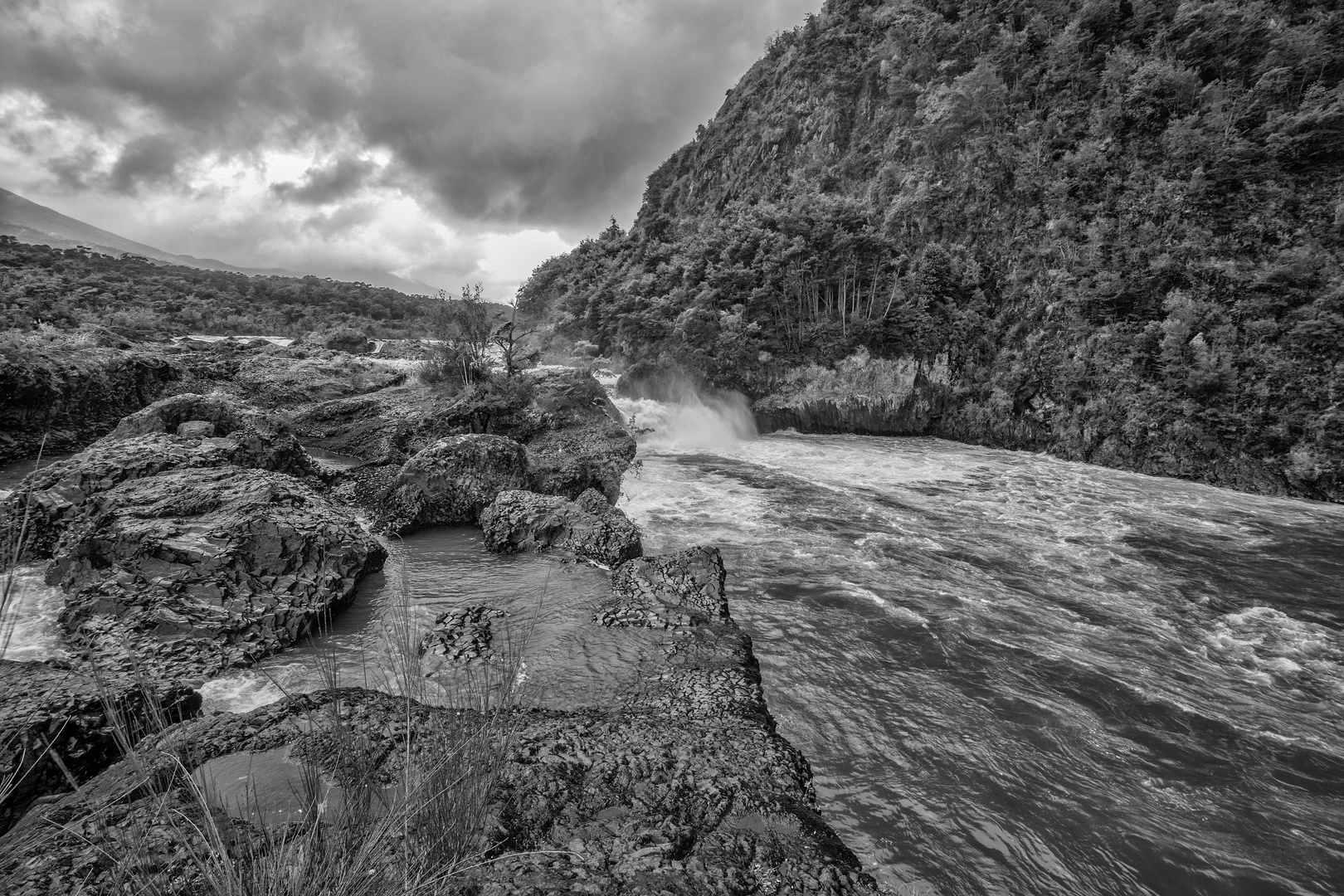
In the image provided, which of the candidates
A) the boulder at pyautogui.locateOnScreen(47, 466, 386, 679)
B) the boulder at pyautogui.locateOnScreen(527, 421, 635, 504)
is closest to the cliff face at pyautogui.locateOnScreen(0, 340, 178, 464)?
the boulder at pyautogui.locateOnScreen(47, 466, 386, 679)

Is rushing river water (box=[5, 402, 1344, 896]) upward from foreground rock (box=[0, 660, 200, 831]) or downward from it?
downward

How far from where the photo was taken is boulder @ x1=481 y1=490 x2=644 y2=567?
7.74 m

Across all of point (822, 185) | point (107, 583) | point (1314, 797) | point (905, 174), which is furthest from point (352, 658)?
point (822, 185)

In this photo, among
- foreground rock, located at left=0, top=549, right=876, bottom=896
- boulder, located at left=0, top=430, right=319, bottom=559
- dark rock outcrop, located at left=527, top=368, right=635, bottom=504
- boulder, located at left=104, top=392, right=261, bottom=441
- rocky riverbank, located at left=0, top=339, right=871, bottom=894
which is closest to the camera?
foreground rock, located at left=0, top=549, right=876, bottom=896

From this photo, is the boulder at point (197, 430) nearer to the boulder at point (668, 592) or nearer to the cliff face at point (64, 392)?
the cliff face at point (64, 392)

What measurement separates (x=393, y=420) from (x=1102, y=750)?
52.4ft

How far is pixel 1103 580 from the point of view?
832 cm

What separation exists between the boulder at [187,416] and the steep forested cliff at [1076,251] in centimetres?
1526

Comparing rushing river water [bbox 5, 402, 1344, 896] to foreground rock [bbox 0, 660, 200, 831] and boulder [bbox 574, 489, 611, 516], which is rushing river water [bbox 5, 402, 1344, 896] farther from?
boulder [bbox 574, 489, 611, 516]

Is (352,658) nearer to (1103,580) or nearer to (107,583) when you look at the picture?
(107,583)

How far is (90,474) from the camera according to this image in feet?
22.7

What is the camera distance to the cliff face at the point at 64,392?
10.6 meters

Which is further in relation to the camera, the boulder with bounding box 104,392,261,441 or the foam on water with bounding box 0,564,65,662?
the boulder with bounding box 104,392,261,441

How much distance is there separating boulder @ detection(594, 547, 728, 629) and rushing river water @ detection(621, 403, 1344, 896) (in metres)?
0.87
